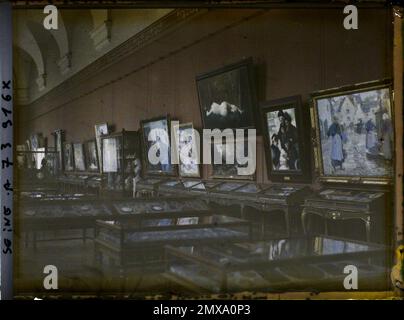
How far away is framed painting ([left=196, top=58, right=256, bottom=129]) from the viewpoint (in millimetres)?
4406

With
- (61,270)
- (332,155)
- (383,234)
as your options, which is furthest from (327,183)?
(61,270)

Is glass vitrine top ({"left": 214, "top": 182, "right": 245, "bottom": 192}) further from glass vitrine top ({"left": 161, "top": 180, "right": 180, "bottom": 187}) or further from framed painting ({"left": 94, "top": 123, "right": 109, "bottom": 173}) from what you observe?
framed painting ({"left": 94, "top": 123, "right": 109, "bottom": 173})

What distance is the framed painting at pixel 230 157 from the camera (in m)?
4.36

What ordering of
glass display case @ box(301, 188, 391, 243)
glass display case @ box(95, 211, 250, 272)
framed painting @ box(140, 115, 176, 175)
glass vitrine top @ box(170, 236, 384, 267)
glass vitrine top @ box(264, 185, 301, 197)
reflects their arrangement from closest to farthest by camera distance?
glass vitrine top @ box(170, 236, 384, 267) → glass display case @ box(301, 188, 391, 243) → glass display case @ box(95, 211, 250, 272) → glass vitrine top @ box(264, 185, 301, 197) → framed painting @ box(140, 115, 176, 175)

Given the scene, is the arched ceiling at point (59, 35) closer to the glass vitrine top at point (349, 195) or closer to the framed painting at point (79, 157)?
the framed painting at point (79, 157)

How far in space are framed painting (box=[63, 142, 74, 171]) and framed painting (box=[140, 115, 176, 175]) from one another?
580 mm

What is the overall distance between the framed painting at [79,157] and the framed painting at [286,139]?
57.7 inches

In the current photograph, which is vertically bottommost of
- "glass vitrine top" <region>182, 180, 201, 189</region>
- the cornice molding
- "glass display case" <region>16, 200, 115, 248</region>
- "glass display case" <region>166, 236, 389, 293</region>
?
"glass display case" <region>166, 236, 389, 293</region>

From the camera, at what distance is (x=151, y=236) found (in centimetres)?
418

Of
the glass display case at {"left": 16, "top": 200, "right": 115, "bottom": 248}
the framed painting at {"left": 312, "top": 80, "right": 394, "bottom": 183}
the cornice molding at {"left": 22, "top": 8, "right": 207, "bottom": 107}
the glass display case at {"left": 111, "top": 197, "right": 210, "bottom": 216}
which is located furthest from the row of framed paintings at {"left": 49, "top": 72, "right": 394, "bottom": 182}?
the cornice molding at {"left": 22, "top": 8, "right": 207, "bottom": 107}

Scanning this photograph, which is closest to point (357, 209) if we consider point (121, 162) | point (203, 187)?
point (203, 187)

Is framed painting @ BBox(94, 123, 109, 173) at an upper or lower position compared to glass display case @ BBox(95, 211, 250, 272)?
upper

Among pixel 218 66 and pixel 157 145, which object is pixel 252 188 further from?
pixel 218 66

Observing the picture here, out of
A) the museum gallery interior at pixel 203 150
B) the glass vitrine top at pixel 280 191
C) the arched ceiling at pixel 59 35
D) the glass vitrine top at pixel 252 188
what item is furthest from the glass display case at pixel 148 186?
the arched ceiling at pixel 59 35
